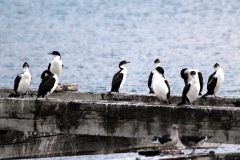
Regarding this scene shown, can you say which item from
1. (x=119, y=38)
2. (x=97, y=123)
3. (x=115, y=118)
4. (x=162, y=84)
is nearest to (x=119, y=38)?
(x=119, y=38)

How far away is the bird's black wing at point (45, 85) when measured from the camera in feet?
49.5

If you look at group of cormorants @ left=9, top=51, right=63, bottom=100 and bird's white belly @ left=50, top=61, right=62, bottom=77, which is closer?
group of cormorants @ left=9, top=51, right=63, bottom=100

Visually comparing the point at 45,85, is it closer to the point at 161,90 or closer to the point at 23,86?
the point at 23,86

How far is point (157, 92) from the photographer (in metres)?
14.5

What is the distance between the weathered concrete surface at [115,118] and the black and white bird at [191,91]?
139 centimetres

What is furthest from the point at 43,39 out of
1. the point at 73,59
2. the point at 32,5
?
the point at 32,5

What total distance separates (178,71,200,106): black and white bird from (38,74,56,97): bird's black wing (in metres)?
2.57

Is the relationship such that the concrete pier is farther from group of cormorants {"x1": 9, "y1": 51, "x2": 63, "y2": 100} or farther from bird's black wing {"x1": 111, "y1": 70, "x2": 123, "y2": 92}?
bird's black wing {"x1": 111, "y1": 70, "x2": 123, "y2": 92}

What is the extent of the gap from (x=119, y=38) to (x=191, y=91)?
157ft

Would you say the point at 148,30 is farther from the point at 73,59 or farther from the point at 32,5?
the point at 32,5

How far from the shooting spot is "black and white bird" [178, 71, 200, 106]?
45.8ft

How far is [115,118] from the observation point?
12852mm

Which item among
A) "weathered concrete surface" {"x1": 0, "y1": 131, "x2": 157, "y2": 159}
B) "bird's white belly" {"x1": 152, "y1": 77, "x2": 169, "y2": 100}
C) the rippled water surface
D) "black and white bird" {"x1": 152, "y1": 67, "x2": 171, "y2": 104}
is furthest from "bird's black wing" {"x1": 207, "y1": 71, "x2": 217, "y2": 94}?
the rippled water surface

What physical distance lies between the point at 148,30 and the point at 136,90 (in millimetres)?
37857
